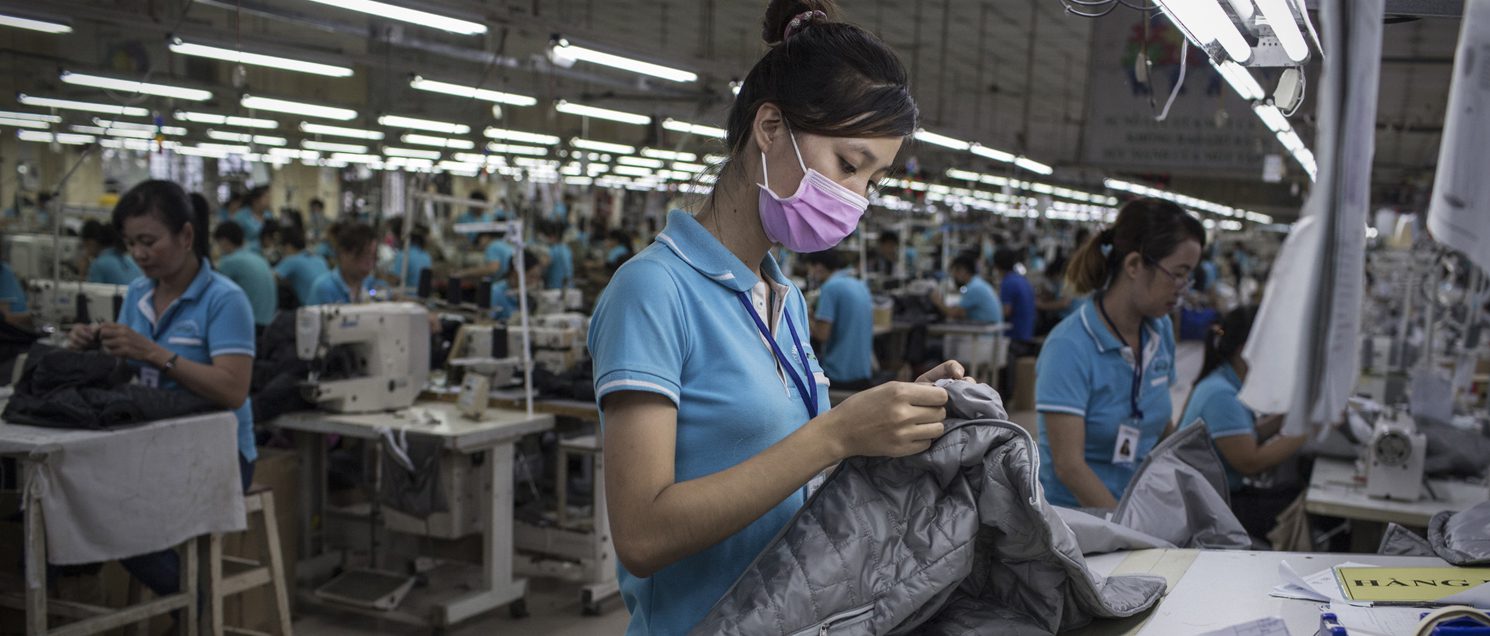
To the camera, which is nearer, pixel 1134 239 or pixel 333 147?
pixel 1134 239

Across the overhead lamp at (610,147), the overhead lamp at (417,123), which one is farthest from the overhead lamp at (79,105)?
the overhead lamp at (610,147)

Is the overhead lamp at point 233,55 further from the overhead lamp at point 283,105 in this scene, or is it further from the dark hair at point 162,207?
the dark hair at point 162,207

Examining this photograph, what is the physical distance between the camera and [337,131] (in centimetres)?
1272

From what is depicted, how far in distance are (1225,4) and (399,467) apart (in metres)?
3.20

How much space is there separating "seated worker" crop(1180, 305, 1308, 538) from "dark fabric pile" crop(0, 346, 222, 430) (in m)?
2.91

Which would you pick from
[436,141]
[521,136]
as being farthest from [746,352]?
A: [436,141]

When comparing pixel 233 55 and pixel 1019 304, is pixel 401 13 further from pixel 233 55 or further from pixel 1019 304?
pixel 1019 304

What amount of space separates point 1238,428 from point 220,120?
10.7 m

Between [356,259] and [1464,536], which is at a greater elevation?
[356,259]

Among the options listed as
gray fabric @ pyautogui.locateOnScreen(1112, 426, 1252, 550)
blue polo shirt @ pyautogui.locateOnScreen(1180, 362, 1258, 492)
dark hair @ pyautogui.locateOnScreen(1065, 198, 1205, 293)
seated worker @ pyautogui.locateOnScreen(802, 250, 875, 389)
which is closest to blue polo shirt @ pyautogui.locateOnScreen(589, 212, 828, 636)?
gray fabric @ pyautogui.locateOnScreen(1112, 426, 1252, 550)

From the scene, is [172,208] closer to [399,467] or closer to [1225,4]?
[399,467]

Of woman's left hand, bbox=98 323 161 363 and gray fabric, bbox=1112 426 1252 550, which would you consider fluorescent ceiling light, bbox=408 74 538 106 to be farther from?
gray fabric, bbox=1112 426 1252 550

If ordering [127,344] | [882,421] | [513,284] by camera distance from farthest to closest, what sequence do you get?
1. [513,284]
2. [127,344]
3. [882,421]

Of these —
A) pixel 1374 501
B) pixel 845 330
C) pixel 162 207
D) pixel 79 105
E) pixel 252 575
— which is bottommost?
pixel 252 575
